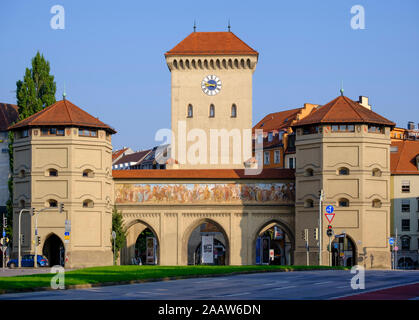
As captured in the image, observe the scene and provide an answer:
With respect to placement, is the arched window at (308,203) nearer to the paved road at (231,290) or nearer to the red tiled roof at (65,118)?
the red tiled roof at (65,118)

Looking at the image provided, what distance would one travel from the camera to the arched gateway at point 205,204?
78.1 metres

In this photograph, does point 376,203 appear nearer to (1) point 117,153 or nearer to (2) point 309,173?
(2) point 309,173

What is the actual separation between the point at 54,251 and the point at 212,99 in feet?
97.6

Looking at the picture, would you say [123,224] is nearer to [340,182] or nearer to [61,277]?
[340,182]

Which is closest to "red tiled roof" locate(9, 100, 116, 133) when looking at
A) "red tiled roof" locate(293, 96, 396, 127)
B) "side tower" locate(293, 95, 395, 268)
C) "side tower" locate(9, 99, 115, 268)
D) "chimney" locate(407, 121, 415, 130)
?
"side tower" locate(9, 99, 115, 268)

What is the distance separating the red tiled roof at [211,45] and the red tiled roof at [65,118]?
2348 cm

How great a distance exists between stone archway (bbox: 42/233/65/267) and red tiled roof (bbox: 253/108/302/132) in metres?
48.8

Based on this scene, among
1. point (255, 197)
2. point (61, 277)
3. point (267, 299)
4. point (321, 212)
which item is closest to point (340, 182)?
point (321, 212)

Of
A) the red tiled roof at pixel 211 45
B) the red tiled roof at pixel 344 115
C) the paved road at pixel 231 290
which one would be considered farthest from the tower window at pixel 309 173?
the paved road at pixel 231 290

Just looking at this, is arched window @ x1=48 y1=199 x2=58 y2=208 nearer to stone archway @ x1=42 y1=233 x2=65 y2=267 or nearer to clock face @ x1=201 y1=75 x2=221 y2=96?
stone archway @ x1=42 y1=233 x2=65 y2=267

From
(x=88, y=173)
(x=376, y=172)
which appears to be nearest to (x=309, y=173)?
(x=376, y=172)

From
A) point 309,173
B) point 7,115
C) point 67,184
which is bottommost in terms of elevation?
point 67,184

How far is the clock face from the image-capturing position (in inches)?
3821

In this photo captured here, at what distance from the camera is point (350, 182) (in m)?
73.9
